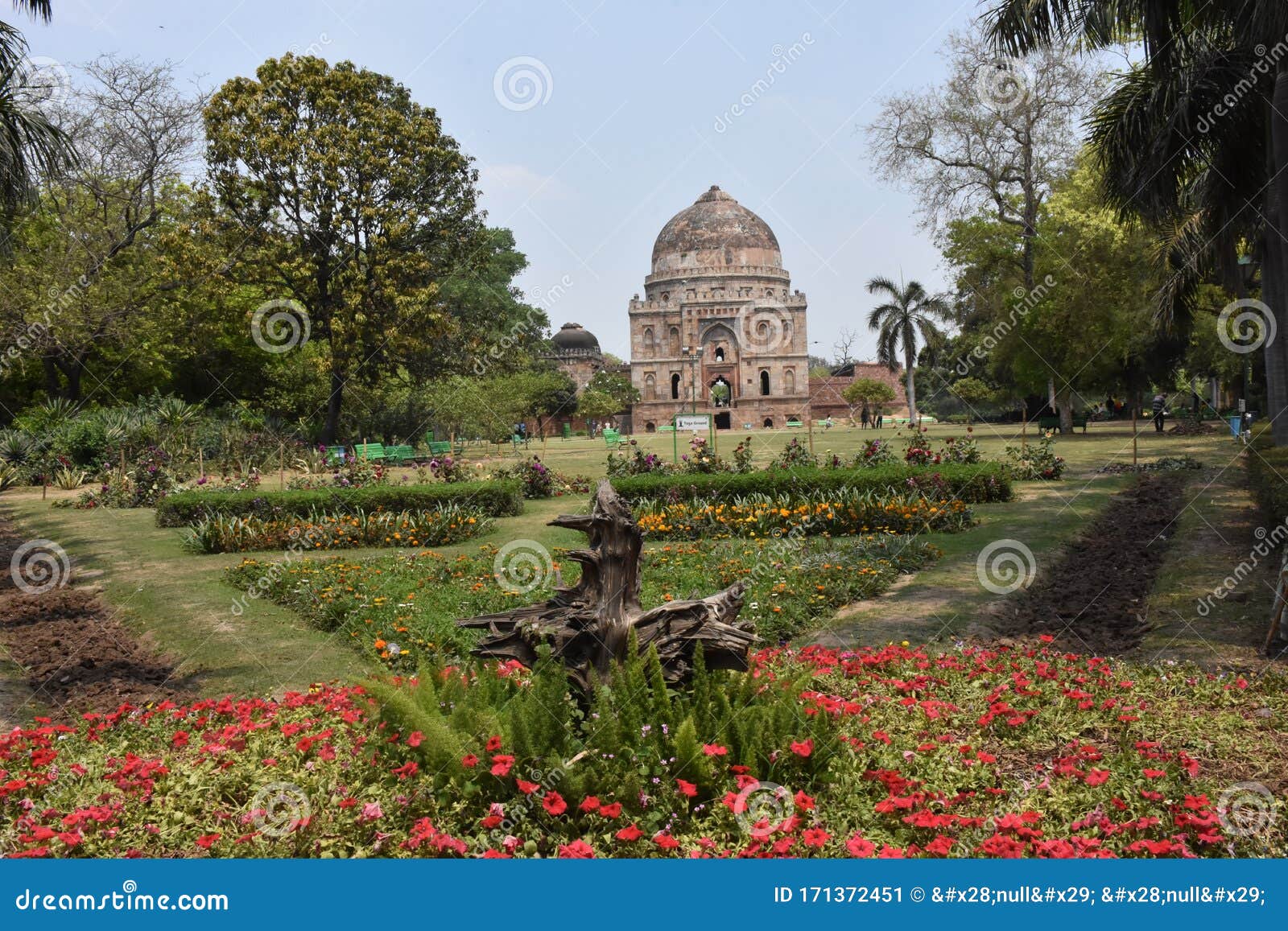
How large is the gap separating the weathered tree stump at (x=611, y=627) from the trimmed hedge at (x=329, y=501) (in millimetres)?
9465

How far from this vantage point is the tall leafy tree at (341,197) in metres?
24.3

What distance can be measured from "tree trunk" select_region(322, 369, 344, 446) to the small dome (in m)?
49.0

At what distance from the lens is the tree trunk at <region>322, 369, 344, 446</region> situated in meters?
25.8

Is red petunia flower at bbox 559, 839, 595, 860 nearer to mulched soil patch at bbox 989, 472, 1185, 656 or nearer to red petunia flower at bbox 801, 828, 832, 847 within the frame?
red petunia flower at bbox 801, 828, 832, 847

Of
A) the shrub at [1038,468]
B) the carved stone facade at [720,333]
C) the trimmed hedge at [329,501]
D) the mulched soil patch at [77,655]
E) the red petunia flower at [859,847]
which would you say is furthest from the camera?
the carved stone facade at [720,333]

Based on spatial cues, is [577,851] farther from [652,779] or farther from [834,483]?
[834,483]

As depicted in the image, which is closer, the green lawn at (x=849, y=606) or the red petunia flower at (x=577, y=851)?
the red petunia flower at (x=577, y=851)

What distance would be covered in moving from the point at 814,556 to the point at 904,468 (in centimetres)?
445

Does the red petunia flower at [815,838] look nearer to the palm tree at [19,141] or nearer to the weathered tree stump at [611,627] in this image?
the weathered tree stump at [611,627]

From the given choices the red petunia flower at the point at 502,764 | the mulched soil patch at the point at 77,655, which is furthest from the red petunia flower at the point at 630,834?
the mulched soil patch at the point at 77,655

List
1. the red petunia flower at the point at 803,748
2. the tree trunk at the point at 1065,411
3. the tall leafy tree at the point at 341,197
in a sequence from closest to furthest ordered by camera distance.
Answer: the red petunia flower at the point at 803,748 → the tall leafy tree at the point at 341,197 → the tree trunk at the point at 1065,411

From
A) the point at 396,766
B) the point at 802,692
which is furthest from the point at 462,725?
the point at 802,692

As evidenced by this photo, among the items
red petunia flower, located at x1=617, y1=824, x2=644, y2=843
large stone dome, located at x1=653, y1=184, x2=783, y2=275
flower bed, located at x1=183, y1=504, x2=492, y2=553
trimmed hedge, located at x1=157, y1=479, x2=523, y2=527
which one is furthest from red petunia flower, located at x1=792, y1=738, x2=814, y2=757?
large stone dome, located at x1=653, y1=184, x2=783, y2=275

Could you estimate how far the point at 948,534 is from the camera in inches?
453
